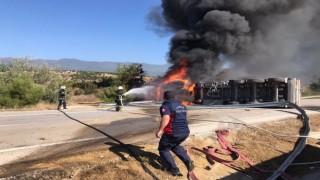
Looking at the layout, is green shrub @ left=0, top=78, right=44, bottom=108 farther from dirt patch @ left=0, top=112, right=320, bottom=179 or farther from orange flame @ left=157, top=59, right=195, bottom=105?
dirt patch @ left=0, top=112, right=320, bottom=179

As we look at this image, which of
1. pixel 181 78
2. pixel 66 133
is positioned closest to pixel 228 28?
pixel 181 78

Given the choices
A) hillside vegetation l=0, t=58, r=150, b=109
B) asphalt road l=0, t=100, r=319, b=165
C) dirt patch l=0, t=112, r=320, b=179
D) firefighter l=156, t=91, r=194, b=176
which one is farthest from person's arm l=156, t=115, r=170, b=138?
hillside vegetation l=0, t=58, r=150, b=109

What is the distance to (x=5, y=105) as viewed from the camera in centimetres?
2016

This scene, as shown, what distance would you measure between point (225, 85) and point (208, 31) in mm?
4661

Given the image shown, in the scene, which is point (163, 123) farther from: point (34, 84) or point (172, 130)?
point (34, 84)

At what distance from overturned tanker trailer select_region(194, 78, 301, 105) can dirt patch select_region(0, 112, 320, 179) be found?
6.93 metres

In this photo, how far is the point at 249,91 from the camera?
19.0 metres

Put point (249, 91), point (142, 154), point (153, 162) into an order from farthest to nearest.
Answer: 1. point (249, 91)
2. point (142, 154)
3. point (153, 162)

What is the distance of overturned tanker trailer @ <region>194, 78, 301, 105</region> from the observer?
17.7 m

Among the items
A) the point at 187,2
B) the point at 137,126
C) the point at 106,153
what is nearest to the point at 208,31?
the point at 187,2

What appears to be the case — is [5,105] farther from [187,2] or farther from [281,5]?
[281,5]

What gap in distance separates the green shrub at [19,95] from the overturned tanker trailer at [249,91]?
9.30m

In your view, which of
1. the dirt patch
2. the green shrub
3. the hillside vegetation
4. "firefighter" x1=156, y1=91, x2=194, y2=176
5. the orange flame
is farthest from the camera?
the orange flame

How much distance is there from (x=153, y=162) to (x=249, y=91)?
42.2 feet
